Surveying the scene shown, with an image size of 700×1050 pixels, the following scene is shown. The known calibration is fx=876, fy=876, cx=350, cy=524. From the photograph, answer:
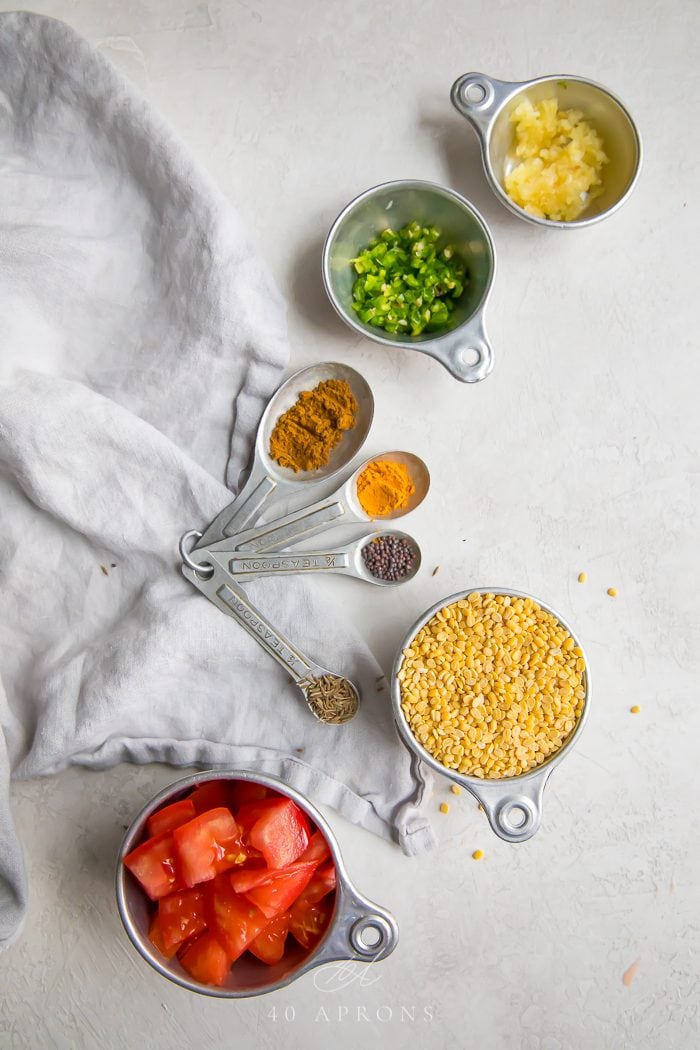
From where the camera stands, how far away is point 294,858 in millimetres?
1807

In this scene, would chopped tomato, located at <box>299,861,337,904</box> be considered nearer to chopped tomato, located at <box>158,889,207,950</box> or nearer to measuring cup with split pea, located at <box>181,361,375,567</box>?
chopped tomato, located at <box>158,889,207,950</box>

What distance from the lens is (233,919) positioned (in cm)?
180

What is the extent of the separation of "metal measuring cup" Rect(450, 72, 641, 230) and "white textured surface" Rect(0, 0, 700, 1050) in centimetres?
8

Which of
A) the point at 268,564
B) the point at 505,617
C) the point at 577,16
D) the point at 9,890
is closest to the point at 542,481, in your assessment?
the point at 505,617

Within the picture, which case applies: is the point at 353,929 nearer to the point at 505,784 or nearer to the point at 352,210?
the point at 505,784

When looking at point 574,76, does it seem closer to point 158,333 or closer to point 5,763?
point 158,333

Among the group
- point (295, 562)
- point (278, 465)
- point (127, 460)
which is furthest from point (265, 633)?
point (127, 460)

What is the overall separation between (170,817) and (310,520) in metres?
0.72

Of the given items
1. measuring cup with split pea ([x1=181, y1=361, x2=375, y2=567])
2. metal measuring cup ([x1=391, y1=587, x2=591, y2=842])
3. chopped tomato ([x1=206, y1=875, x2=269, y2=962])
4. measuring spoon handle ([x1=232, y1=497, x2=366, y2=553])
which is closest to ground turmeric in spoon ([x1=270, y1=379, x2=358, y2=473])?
measuring cup with split pea ([x1=181, y1=361, x2=375, y2=567])

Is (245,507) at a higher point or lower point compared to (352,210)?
lower

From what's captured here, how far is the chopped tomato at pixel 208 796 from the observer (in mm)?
1898

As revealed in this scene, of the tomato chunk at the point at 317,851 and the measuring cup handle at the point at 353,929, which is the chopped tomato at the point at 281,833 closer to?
the tomato chunk at the point at 317,851

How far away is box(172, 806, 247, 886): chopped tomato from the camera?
177cm

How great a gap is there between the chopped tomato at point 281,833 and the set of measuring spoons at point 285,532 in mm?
270
